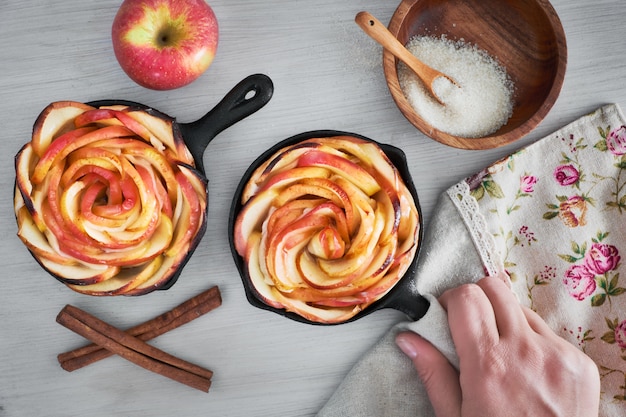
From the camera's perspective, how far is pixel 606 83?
37.5 inches

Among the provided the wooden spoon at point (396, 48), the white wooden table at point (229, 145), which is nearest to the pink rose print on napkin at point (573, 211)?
the white wooden table at point (229, 145)

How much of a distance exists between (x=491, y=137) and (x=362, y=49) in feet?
0.74

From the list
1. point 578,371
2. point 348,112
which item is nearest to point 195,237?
point 348,112

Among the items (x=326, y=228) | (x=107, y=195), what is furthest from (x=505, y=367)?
(x=107, y=195)

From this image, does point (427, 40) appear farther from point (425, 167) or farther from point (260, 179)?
point (260, 179)

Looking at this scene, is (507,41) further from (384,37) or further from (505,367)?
(505,367)

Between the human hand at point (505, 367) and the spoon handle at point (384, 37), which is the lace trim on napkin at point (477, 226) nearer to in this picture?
the human hand at point (505, 367)

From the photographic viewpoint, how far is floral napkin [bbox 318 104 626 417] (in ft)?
3.08

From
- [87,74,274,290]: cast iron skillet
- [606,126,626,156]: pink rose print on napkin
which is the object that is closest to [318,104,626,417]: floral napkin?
[606,126,626,156]: pink rose print on napkin

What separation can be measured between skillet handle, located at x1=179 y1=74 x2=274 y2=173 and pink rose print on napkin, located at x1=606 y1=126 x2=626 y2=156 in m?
0.50

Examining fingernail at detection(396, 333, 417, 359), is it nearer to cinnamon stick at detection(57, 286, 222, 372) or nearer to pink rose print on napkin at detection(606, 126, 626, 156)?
cinnamon stick at detection(57, 286, 222, 372)

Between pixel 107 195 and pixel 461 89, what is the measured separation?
Result: 0.50m

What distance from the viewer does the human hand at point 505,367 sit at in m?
0.88

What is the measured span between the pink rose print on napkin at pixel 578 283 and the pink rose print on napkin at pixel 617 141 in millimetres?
177
